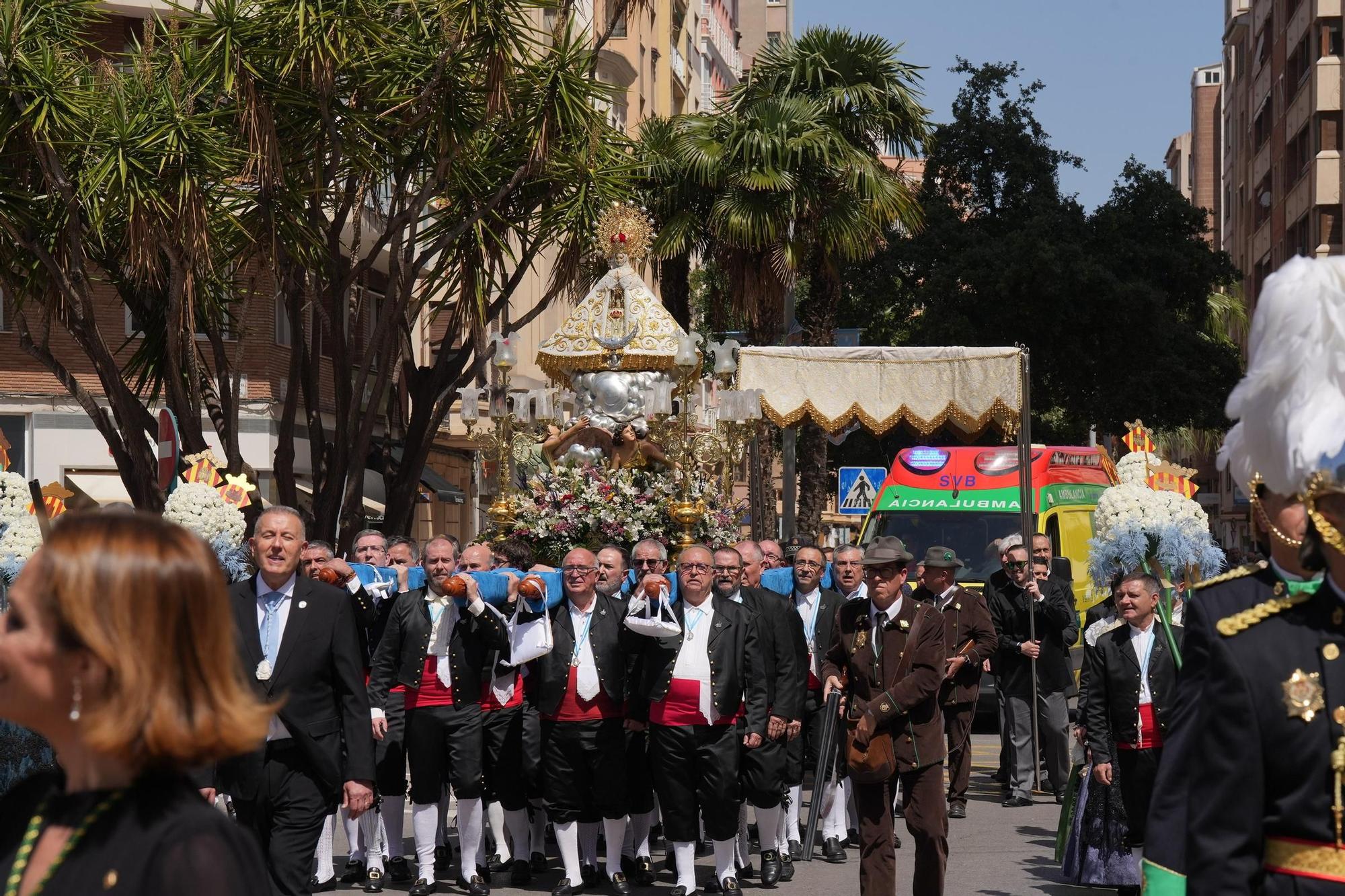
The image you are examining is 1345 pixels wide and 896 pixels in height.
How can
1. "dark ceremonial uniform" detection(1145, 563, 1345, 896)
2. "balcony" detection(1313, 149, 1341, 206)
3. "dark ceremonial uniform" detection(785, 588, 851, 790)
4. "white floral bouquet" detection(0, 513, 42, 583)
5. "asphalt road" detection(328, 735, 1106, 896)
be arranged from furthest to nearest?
"balcony" detection(1313, 149, 1341, 206), "dark ceremonial uniform" detection(785, 588, 851, 790), "asphalt road" detection(328, 735, 1106, 896), "white floral bouquet" detection(0, 513, 42, 583), "dark ceremonial uniform" detection(1145, 563, 1345, 896)

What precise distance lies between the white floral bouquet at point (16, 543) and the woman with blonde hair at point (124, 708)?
586 cm

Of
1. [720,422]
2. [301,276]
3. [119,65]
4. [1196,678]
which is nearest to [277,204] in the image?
[301,276]

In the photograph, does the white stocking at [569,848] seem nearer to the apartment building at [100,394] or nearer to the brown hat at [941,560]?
the brown hat at [941,560]

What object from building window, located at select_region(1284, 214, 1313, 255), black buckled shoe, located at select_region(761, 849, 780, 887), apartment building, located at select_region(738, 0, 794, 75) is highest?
apartment building, located at select_region(738, 0, 794, 75)

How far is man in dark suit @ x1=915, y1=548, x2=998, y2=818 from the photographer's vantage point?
501 inches

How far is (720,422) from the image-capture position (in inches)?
582

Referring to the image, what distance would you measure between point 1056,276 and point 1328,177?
1700cm

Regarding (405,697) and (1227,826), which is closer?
(1227,826)

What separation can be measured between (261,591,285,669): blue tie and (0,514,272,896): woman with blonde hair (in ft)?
15.7

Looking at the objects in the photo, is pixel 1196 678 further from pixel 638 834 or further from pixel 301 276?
pixel 301 276

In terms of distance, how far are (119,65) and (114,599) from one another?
2037cm

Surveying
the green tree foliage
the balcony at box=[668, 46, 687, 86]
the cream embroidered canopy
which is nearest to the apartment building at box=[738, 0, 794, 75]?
the balcony at box=[668, 46, 687, 86]

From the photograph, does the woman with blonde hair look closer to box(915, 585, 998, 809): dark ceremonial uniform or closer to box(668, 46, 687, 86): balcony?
box(915, 585, 998, 809): dark ceremonial uniform

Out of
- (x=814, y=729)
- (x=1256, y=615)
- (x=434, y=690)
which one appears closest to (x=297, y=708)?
(x=434, y=690)
